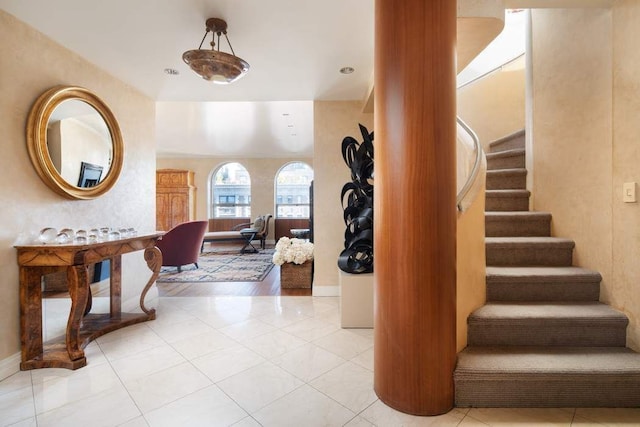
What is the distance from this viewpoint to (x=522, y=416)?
158 cm

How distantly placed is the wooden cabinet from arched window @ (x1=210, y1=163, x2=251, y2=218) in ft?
3.53

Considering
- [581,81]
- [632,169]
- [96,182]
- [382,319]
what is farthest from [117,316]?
[581,81]

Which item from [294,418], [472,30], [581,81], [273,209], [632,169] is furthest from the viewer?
[273,209]

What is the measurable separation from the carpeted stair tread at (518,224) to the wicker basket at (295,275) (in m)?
2.51

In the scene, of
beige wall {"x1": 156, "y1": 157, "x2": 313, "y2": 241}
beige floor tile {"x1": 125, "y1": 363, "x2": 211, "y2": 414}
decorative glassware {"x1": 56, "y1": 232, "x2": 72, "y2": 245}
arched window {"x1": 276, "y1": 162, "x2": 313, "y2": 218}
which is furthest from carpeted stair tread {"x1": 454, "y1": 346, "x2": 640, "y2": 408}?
arched window {"x1": 276, "y1": 162, "x2": 313, "y2": 218}

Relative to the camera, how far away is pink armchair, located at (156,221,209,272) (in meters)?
4.93

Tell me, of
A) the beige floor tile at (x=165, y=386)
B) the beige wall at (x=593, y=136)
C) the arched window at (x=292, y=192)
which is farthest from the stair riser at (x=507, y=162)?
the arched window at (x=292, y=192)

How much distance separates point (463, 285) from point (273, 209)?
820 cm

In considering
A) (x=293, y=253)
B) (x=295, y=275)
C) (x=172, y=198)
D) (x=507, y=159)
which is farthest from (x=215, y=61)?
(x=172, y=198)

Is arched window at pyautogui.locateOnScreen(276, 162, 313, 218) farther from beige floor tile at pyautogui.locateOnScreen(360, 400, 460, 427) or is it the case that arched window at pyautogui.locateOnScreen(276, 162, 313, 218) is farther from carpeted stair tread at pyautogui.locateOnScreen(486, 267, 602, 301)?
beige floor tile at pyautogui.locateOnScreen(360, 400, 460, 427)

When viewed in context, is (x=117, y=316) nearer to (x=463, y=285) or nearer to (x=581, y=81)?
(x=463, y=285)

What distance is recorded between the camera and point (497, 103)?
3.98 metres

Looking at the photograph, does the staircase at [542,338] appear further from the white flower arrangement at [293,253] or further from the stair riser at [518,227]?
the white flower arrangement at [293,253]

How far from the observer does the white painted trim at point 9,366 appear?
6.54ft
